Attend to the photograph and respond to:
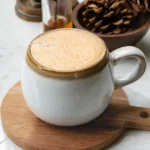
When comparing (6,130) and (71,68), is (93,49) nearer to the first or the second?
(71,68)

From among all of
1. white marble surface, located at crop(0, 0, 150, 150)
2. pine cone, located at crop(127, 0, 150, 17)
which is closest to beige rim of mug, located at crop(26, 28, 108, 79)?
white marble surface, located at crop(0, 0, 150, 150)

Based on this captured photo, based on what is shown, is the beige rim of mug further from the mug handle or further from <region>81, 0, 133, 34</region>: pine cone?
<region>81, 0, 133, 34</region>: pine cone

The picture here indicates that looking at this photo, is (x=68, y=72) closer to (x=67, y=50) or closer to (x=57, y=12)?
(x=67, y=50)

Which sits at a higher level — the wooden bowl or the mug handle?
the mug handle

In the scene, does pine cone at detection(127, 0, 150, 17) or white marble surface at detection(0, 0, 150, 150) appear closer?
white marble surface at detection(0, 0, 150, 150)

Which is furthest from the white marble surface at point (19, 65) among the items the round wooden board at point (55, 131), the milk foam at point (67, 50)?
the milk foam at point (67, 50)

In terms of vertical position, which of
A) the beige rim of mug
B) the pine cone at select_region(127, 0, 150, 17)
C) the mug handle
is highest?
the beige rim of mug

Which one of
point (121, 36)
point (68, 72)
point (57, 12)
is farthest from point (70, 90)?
point (57, 12)
